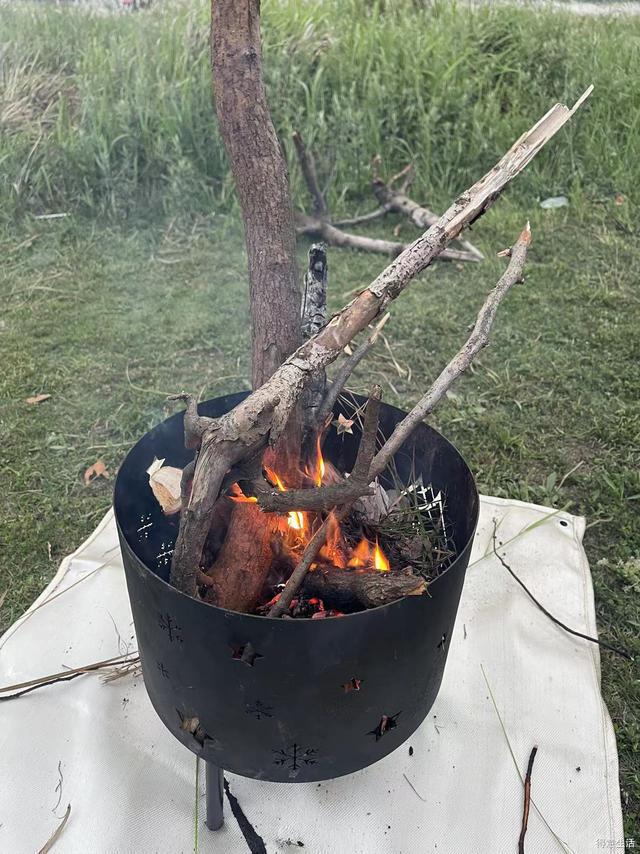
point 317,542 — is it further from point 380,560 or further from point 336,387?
point 336,387

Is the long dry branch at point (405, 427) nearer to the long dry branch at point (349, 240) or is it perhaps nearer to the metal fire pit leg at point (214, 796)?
the metal fire pit leg at point (214, 796)

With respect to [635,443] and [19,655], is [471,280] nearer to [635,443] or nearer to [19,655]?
[635,443]

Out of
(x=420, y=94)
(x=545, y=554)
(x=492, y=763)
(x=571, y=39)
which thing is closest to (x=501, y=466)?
(x=545, y=554)

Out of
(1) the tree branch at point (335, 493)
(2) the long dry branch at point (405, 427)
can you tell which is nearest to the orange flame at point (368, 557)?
(2) the long dry branch at point (405, 427)

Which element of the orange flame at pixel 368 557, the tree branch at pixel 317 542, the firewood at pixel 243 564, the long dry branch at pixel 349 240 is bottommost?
the long dry branch at pixel 349 240

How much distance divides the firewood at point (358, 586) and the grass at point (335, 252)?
112cm

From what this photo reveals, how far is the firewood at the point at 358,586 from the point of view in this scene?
1.40m

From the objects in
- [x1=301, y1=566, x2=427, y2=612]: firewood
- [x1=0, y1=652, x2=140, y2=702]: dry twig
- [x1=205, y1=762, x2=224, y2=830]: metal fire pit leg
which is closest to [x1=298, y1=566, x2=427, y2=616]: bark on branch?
[x1=301, y1=566, x2=427, y2=612]: firewood

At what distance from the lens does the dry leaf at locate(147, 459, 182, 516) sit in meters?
1.79

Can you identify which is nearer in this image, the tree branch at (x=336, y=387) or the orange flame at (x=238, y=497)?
the orange flame at (x=238, y=497)

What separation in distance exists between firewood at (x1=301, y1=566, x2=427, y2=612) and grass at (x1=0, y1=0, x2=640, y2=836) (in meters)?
1.12

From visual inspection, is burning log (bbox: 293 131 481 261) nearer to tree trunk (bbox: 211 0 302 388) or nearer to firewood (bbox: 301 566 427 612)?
tree trunk (bbox: 211 0 302 388)

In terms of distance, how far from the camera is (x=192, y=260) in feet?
14.9

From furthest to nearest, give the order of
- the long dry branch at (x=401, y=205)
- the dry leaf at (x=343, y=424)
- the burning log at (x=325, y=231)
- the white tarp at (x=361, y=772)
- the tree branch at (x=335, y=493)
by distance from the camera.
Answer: the long dry branch at (x=401, y=205)
the burning log at (x=325, y=231)
the dry leaf at (x=343, y=424)
the white tarp at (x=361, y=772)
the tree branch at (x=335, y=493)
